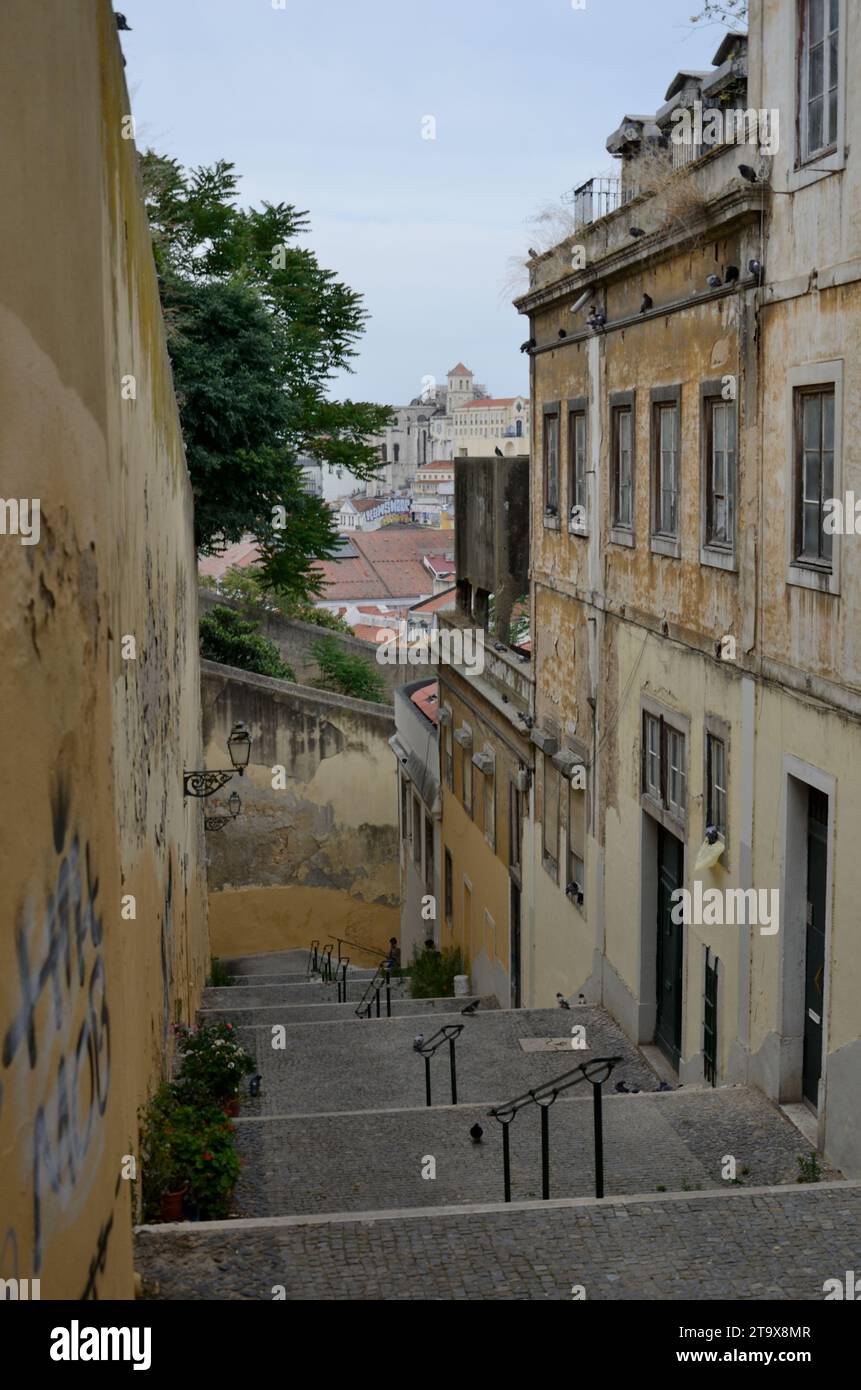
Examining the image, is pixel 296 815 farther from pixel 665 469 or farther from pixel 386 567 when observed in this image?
pixel 386 567

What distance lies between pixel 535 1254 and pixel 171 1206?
208cm

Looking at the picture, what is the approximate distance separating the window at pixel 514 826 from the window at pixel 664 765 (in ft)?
16.7

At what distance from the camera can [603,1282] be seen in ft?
24.2

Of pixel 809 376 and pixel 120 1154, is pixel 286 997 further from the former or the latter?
pixel 120 1154

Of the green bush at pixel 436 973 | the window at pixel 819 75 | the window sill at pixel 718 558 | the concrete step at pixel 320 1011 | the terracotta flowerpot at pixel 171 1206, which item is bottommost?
the green bush at pixel 436 973

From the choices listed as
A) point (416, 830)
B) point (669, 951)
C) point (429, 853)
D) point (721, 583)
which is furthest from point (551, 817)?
point (416, 830)

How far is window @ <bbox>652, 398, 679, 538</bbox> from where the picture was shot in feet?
43.1

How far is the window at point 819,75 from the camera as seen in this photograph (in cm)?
952

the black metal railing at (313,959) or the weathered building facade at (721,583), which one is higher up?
the weathered building facade at (721,583)

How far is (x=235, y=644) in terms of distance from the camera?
115ft

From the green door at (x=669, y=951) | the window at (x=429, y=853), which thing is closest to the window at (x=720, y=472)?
the green door at (x=669, y=951)

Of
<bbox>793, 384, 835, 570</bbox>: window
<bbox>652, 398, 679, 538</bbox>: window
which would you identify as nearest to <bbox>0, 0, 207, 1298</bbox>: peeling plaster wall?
<bbox>793, 384, 835, 570</bbox>: window

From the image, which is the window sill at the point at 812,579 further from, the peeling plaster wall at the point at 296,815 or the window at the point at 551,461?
the peeling plaster wall at the point at 296,815
